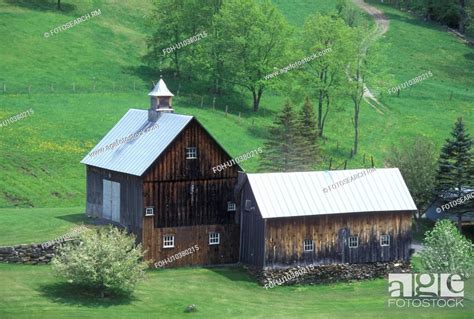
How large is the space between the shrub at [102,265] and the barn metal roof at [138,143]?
26.1 feet

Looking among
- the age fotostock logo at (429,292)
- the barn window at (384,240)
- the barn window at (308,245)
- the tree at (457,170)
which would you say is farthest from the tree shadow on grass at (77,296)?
the tree at (457,170)

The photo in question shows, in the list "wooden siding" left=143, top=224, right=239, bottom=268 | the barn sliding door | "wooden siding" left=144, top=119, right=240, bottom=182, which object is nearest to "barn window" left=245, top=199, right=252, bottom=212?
"wooden siding" left=143, top=224, right=239, bottom=268

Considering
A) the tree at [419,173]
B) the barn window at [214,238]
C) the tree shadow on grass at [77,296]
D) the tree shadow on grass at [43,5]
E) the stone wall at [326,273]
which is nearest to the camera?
the tree shadow on grass at [77,296]

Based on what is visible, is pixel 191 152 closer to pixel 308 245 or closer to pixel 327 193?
pixel 327 193

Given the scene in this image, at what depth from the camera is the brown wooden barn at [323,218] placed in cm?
6231

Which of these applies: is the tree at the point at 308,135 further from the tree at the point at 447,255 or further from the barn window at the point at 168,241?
the barn window at the point at 168,241

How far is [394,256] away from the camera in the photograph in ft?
215

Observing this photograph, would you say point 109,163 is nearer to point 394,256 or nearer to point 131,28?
point 394,256

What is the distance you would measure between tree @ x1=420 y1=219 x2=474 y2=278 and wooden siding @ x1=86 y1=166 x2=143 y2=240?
51.6 ft

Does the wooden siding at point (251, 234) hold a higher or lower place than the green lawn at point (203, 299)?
higher

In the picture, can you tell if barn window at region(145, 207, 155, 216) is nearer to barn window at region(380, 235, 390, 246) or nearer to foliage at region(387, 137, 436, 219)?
barn window at region(380, 235, 390, 246)

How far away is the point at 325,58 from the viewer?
102500mm

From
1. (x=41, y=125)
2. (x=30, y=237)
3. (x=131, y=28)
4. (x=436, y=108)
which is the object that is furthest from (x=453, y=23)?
(x=30, y=237)

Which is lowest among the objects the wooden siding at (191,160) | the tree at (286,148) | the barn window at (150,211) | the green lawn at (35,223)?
the green lawn at (35,223)
